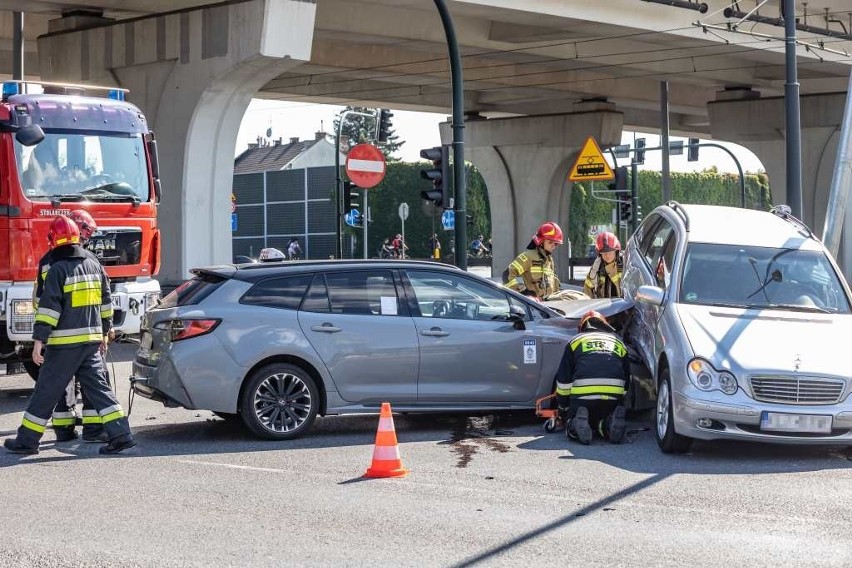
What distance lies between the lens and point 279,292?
1131cm

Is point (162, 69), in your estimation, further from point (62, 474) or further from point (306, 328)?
point (62, 474)

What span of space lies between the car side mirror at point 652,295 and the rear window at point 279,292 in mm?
2741

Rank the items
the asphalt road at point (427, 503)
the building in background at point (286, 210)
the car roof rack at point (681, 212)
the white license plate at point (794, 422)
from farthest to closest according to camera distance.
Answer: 1. the building in background at point (286, 210)
2. the car roof rack at point (681, 212)
3. the white license plate at point (794, 422)
4. the asphalt road at point (427, 503)

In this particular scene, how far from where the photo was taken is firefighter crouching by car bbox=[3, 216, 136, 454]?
409 inches

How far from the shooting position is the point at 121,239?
1515 cm

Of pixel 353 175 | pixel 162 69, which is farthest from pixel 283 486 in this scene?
pixel 162 69

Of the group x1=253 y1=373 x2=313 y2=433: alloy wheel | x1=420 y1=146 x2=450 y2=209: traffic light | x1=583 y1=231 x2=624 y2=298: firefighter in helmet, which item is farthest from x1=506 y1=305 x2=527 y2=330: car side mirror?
x1=420 y1=146 x2=450 y2=209: traffic light

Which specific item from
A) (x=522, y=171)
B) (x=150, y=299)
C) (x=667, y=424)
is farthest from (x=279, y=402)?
(x=522, y=171)

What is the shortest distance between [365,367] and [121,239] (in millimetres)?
4876

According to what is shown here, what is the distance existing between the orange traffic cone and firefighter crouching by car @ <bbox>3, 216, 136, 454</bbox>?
2.24 m

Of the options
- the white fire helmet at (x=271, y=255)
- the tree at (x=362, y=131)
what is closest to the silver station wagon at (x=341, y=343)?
the white fire helmet at (x=271, y=255)

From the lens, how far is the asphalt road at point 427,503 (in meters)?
7.12

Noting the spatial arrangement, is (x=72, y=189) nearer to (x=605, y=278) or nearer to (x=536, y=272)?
(x=536, y=272)

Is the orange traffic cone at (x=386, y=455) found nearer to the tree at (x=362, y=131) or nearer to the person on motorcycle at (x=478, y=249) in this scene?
the person on motorcycle at (x=478, y=249)
